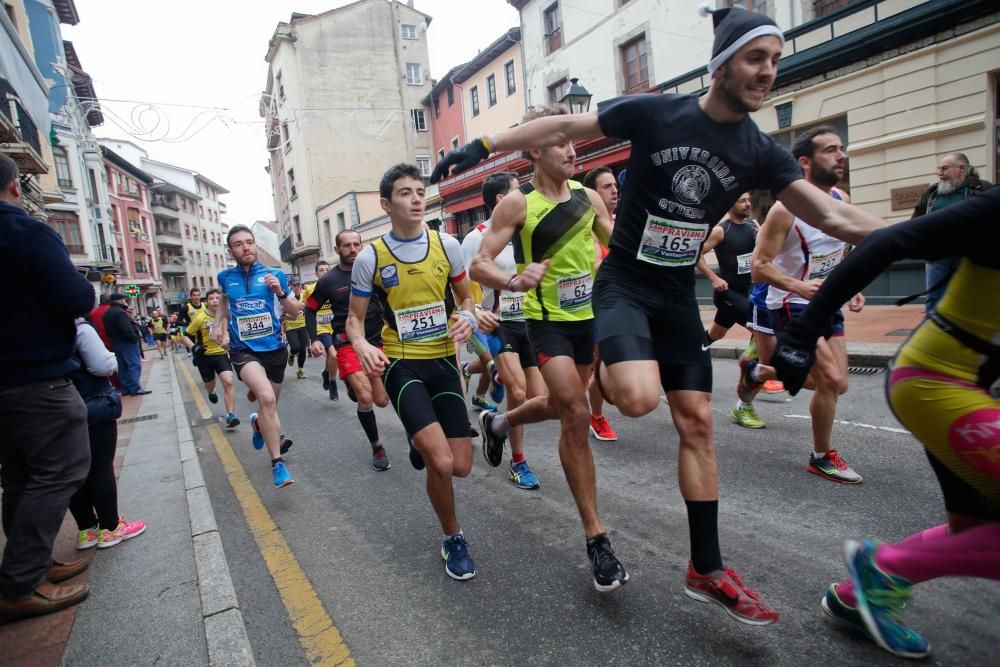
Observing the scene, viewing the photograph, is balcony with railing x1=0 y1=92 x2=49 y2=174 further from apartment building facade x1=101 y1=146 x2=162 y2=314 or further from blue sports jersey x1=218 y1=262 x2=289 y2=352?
apartment building facade x1=101 y1=146 x2=162 y2=314

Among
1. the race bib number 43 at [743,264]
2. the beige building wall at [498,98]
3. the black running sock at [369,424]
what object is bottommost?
the black running sock at [369,424]

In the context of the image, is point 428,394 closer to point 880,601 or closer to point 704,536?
point 704,536

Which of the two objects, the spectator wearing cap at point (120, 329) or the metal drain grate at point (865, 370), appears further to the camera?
the spectator wearing cap at point (120, 329)

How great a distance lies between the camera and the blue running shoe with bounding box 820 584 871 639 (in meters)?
2.17

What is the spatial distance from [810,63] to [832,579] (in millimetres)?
13772

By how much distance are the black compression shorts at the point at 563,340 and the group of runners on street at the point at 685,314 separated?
0.04 feet

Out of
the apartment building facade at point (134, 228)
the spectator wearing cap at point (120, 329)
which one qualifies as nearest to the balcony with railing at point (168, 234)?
the apartment building facade at point (134, 228)

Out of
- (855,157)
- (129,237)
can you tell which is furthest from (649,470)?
(129,237)

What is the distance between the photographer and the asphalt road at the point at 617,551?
2271mm

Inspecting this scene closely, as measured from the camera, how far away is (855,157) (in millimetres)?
12688

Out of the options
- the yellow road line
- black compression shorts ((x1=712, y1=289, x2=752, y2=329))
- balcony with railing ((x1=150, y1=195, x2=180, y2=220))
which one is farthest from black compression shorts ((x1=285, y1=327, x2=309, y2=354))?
balcony with railing ((x1=150, y1=195, x2=180, y2=220))

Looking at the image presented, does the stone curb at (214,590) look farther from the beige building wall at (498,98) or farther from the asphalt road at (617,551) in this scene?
the beige building wall at (498,98)

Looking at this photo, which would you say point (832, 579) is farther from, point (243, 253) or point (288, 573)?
point (243, 253)

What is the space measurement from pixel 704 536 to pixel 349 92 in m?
40.7
